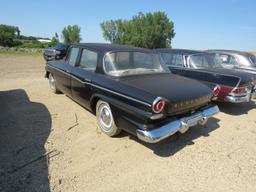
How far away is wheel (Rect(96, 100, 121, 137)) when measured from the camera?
3.65 meters

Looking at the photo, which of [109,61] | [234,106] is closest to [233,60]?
[234,106]

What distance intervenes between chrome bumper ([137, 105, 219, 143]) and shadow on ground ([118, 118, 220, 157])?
42 cm

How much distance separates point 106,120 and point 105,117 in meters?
0.06

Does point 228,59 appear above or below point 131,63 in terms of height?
above

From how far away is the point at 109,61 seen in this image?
148 inches

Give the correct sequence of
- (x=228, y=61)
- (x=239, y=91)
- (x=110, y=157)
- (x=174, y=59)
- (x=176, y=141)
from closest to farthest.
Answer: (x=110, y=157) → (x=176, y=141) → (x=239, y=91) → (x=174, y=59) → (x=228, y=61)

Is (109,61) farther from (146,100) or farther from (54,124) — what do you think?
(54,124)

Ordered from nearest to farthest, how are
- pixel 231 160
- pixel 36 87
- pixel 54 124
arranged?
pixel 231 160 < pixel 54 124 < pixel 36 87

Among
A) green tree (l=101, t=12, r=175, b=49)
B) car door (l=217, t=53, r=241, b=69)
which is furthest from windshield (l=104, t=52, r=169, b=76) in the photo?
green tree (l=101, t=12, r=175, b=49)

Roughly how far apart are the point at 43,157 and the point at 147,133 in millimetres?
1624

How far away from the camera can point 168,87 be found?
3.35 m

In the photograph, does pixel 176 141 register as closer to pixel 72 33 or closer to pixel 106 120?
pixel 106 120

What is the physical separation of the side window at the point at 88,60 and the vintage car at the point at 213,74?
2949mm

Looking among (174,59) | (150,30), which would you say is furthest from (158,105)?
(150,30)
